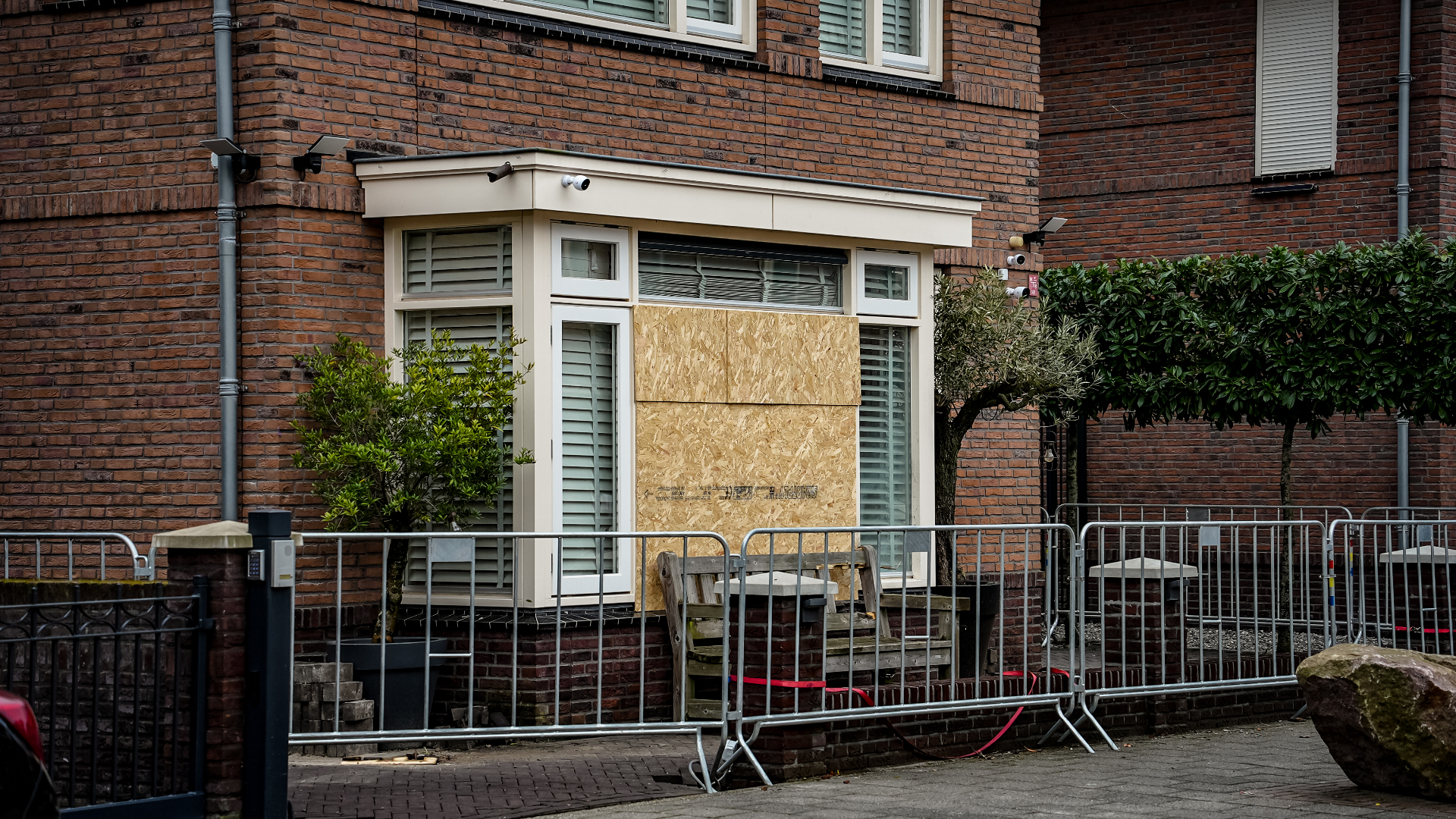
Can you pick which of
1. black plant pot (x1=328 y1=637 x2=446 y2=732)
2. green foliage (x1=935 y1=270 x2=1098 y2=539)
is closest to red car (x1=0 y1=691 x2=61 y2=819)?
black plant pot (x1=328 y1=637 x2=446 y2=732)

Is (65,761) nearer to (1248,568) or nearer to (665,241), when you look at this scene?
(665,241)

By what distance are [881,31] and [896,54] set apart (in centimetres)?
30

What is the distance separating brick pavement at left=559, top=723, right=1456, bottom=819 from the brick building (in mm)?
9617

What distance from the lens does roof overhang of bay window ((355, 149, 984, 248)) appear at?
34.7ft

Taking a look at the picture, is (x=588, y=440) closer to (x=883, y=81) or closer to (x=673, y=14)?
(x=673, y=14)

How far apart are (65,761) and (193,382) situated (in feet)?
13.1

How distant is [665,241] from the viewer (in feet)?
37.6

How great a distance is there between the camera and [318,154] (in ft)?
34.9

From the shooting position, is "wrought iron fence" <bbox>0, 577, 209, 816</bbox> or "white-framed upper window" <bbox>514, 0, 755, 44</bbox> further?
"white-framed upper window" <bbox>514, 0, 755, 44</bbox>

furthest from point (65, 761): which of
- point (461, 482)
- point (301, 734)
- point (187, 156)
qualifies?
point (187, 156)

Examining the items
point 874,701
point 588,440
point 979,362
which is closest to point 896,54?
point 979,362

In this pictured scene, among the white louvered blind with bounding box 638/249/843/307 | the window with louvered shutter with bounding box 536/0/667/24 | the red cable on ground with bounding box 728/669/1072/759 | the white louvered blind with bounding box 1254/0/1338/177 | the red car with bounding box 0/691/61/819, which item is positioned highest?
the white louvered blind with bounding box 1254/0/1338/177

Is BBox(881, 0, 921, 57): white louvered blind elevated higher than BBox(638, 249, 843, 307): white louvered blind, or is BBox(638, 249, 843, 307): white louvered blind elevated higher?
BBox(881, 0, 921, 57): white louvered blind

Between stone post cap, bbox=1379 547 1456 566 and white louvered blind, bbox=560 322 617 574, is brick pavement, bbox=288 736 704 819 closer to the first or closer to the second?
white louvered blind, bbox=560 322 617 574
